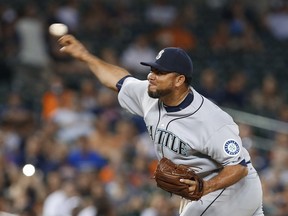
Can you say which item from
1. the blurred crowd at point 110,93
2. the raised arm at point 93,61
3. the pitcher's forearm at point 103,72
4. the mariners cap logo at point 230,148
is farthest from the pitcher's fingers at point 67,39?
the blurred crowd at point 110,93

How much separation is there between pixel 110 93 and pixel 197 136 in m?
6.56

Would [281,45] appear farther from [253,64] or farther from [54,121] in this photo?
[54,121]

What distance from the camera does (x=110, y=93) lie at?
41.3 feet

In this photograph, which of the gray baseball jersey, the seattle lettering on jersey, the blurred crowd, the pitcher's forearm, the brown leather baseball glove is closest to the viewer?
the brown leather baseball glove

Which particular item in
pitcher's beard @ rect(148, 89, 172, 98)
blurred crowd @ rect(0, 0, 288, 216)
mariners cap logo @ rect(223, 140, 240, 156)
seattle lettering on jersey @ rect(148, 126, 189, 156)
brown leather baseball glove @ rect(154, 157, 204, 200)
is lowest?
blurred crowd @ rect(0, 0, 288, 216)

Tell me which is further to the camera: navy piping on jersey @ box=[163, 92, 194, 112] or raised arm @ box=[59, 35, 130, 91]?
raised arm @ box=[59, 35, 130, 91]

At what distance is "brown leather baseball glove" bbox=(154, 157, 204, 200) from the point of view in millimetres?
5902

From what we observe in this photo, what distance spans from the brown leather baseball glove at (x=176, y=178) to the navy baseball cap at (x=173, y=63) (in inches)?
22.6

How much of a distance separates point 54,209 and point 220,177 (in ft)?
13.9

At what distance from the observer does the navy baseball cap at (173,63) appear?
238 inches

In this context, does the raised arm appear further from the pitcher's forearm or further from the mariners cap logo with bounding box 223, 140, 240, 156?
the mariners cap logo with bounding box 223, 140, 240, 156

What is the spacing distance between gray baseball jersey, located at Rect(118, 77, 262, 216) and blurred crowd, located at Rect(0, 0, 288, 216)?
125 inches

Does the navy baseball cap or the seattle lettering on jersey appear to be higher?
the navy baseball cap

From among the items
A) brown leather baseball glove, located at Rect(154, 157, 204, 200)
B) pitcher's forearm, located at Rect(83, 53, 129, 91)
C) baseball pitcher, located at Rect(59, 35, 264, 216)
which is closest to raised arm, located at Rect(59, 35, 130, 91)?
pitcher's forearm, located at Rect(83, 53, 129, 91)
